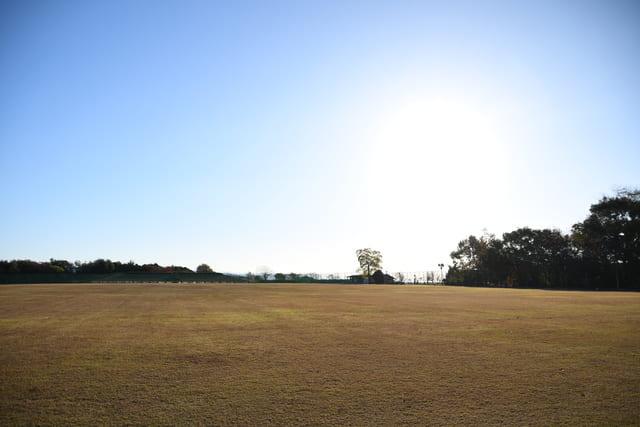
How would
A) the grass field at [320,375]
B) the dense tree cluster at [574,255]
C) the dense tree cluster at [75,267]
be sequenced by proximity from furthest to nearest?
the dense tree cluster at [75,267]
the dense tree cluster at [574,255]
the grass field at [320,375]

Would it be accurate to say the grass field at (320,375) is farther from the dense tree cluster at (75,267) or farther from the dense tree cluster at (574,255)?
the dense tree cluster at (75,267)

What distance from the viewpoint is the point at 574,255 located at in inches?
3740

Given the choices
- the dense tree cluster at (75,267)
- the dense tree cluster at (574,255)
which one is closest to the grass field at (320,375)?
the dense tree cluster at (574,255)

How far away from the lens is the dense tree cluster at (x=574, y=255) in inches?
3100

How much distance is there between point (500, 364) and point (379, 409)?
4.41 m

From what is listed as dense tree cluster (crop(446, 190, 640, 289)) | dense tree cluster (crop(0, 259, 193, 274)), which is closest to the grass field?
dense tree cluster (crop(446, 190, 640, 289))

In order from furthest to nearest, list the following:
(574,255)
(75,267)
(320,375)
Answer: (75,267)
(574,255)
(320,375)

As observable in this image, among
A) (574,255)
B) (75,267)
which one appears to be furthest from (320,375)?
(75,267)

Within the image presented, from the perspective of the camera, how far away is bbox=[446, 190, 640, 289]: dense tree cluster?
78.8 meters

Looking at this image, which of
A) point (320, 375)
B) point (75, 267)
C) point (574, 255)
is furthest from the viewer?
point (75, 267)

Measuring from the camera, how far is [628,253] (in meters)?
78.2

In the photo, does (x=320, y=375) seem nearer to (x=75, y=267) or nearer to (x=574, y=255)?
(x=574, y=255)

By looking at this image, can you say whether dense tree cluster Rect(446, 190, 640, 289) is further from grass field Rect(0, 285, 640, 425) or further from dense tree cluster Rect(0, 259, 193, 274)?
dense tree cluster Rect(0, 259, 193, 274)

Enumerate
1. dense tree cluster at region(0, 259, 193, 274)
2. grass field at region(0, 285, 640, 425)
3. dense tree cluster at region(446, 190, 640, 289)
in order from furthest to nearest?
dense tree cluster at region(0, 259, 193, 274)
dense tree cluster at region(446, 190, 640, 289)
grass field at region(0, 285, 640, 425)
